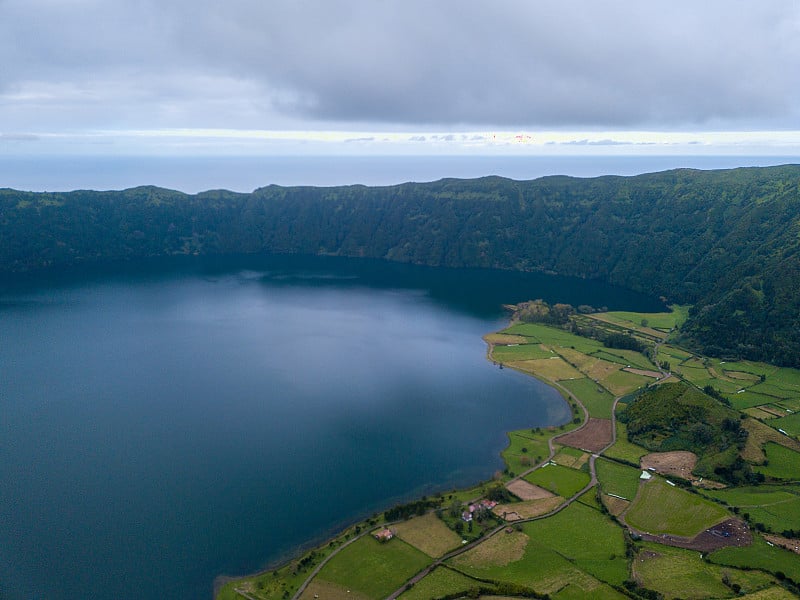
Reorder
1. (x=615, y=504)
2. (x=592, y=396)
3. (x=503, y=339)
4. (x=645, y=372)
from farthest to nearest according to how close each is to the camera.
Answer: (x=503, y=339), (x=645, y=372), (x=592, y=396), (x=615, y=504)

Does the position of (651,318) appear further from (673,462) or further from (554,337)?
(673,462)

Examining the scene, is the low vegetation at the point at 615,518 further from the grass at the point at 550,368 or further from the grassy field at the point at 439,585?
the grass at the point at 550,368

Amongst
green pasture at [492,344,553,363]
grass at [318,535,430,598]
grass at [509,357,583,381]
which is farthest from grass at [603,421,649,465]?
green pasture at [492,344,553,363]

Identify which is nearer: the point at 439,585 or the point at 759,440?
the point at 439,585

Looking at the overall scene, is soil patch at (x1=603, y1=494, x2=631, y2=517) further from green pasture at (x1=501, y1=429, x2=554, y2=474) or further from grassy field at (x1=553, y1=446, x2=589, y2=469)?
green pasture at (x1=501, y1=429, x2=554, y2=474)

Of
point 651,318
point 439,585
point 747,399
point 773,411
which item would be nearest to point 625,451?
point 773,411

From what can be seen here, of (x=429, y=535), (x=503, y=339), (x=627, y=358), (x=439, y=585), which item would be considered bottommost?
(x=439, y=585)
